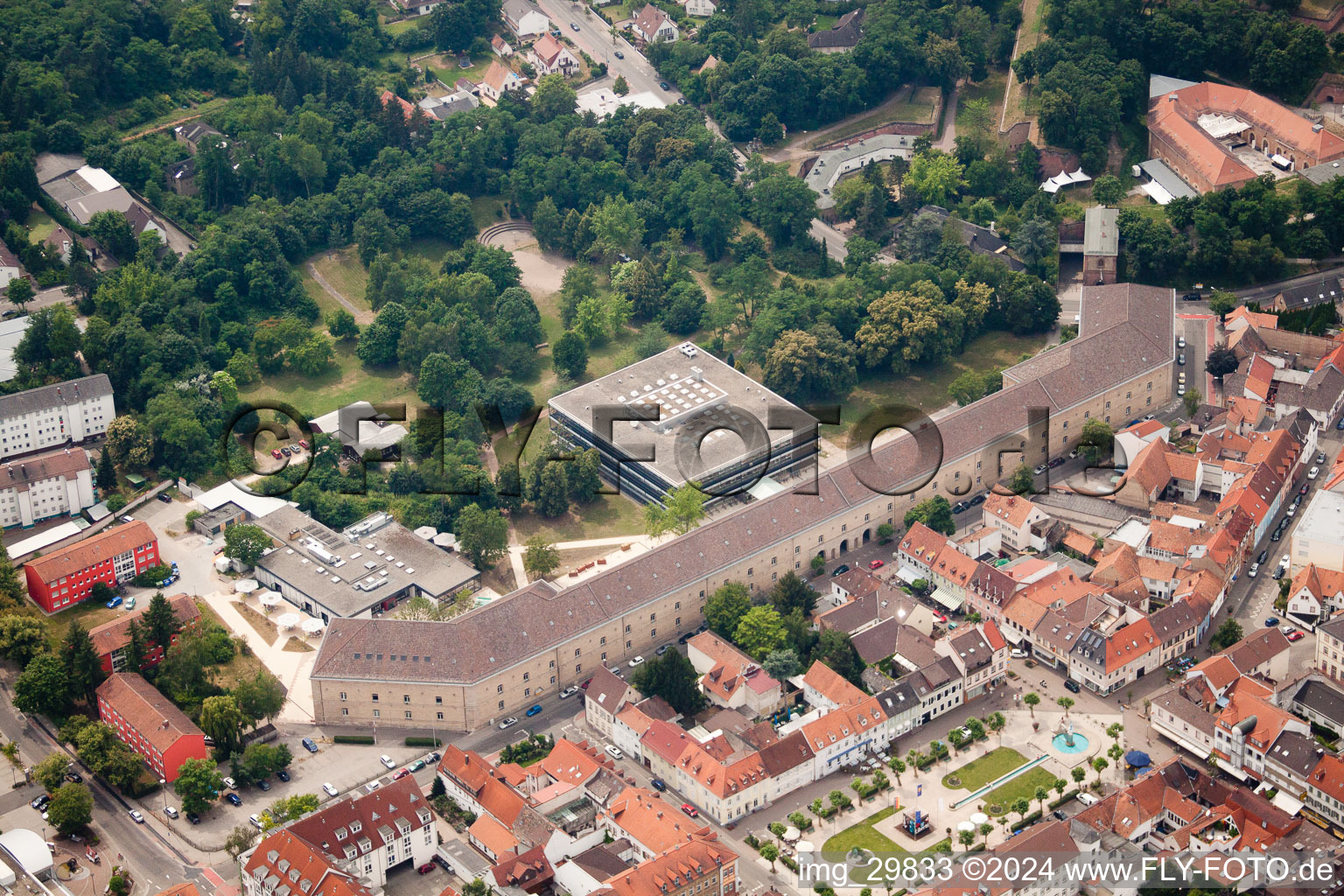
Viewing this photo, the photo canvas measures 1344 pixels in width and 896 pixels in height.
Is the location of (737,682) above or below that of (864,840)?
above

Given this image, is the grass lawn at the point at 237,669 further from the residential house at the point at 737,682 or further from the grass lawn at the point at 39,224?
the grass lawn at the point at 39,224

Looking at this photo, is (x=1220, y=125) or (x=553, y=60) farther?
(x=553, y=60)

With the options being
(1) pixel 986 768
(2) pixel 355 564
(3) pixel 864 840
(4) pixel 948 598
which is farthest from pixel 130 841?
(4) pixel 948 598

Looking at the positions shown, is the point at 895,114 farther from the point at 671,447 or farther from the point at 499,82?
the point at 671,447

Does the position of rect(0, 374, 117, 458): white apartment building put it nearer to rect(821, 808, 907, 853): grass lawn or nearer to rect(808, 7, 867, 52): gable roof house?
rect(821, 808, 907, 853): grass lawn

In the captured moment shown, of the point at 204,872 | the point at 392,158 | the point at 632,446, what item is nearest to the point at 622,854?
the point at 204,872

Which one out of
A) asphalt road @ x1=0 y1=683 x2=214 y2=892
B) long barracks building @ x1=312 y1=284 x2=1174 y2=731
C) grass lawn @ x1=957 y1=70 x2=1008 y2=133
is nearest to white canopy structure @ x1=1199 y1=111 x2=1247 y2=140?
grass lawn @ x1=957 y1=70 x2=1008 y2=133

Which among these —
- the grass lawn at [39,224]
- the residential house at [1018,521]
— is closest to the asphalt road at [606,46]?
the grass lawn at [39,224]
